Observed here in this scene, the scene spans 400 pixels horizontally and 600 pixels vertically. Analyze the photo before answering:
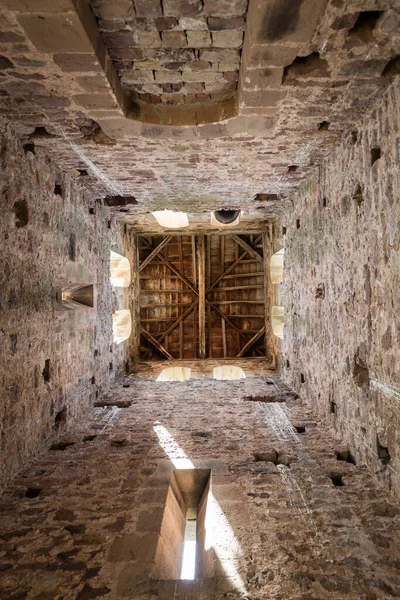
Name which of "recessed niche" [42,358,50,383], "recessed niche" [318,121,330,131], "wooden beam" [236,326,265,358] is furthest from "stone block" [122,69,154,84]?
"wooden beam" [236,326,265,358]

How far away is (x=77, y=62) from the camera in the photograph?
2490 millimetres

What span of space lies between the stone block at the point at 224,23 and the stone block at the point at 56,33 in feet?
2.61

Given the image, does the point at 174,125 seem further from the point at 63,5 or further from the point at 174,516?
the point at 174,516

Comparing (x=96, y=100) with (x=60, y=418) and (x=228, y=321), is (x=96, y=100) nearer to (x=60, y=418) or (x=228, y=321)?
(x=60, y=418)

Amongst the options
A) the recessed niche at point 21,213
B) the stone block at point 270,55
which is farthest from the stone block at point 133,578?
the stone block at point 270,55

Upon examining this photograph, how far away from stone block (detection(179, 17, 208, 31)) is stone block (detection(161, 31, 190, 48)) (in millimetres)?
74

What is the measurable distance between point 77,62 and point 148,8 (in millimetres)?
611

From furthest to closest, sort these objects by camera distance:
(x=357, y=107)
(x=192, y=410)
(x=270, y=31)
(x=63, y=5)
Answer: (x=192, y=410) < (x=357, y=107) < (x=270, y=31) < (x=63, y=5)

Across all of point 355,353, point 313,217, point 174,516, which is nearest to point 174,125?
point 313,217

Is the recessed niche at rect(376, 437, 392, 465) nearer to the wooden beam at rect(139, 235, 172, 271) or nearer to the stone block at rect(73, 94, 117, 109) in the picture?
the stone block at rect(73, 94, 117, 109)

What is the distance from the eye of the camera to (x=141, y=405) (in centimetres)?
545

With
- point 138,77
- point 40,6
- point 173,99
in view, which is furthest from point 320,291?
point 40,6

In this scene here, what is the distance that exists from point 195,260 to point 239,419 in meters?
7.24

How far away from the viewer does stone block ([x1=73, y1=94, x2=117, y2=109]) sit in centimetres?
292
